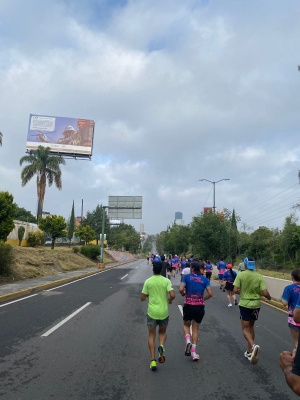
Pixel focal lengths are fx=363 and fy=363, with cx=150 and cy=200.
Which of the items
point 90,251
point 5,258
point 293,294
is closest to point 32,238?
point 90,251

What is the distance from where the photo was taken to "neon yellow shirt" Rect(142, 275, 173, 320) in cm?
594

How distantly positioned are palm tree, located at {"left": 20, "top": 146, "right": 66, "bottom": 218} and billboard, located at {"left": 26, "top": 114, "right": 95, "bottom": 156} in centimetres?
292

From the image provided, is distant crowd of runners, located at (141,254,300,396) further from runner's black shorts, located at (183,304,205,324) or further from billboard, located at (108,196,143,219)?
billboard, located at (108,196,143,219)

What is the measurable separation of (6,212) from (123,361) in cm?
1822

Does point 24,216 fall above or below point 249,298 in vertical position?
above

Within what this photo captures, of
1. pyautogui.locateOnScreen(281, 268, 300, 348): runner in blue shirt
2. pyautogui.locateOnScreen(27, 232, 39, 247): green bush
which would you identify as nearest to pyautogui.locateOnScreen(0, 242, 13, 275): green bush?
pyautogui.locateOnScreen(281, 268, 300, 348): runner in blue shirt

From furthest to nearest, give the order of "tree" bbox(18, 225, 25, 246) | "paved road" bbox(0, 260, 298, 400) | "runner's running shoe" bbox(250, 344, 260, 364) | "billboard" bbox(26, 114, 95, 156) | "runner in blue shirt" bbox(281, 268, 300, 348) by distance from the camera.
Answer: "billboard" bbox(26, 114, 95, 156), "tree" bbox(18, 225, 25, 246), "runner's running shoe" bbox(250, 344, 260, 364), "runner in blue shirt" bbox(281, 268, 300, 348), "paved road" bbox(0, 260, 298, 400)

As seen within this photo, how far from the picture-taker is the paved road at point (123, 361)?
15.9ft

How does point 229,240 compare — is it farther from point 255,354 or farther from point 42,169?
point 255,354

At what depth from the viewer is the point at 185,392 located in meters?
4.84

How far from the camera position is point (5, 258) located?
18.4 m

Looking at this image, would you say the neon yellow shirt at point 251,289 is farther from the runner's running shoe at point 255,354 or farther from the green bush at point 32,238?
the green bush at point 32,238

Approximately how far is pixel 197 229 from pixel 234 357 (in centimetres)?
3338

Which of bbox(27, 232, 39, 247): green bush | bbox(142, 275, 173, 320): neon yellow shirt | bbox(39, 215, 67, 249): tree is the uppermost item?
bbox(39, 215, 67, 249): tree
